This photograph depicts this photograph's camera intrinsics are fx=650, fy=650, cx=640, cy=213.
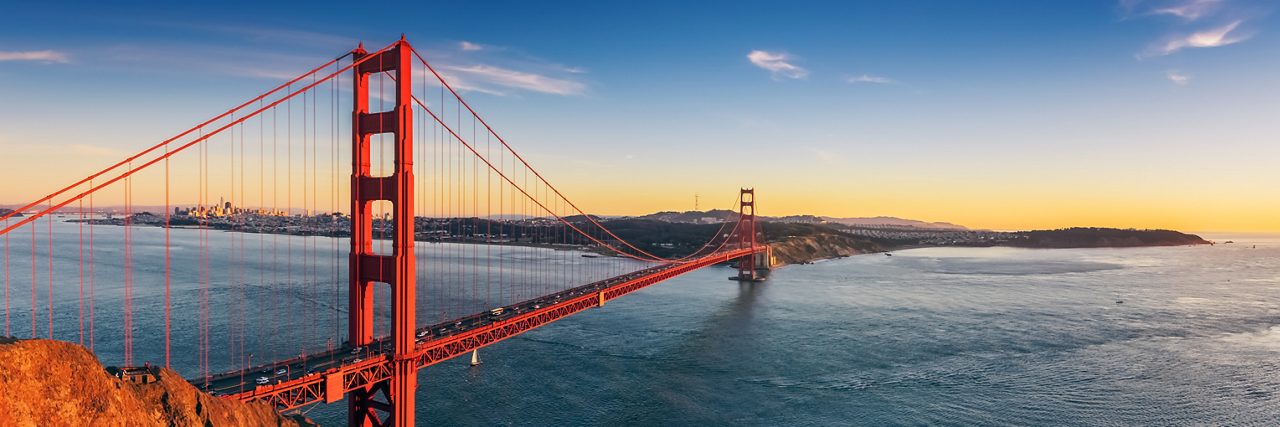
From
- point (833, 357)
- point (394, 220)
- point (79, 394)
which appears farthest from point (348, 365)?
point (833, 357)

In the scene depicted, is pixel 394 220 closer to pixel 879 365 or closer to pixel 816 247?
pixel 879 365

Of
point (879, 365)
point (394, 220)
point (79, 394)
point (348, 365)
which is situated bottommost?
point (879, 365)

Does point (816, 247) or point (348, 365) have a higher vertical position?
point (348, 365)

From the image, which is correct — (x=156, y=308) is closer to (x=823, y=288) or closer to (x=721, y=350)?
(x=721, y=350)

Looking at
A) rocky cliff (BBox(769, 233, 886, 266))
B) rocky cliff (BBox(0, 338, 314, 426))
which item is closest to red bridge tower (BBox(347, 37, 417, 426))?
rocky cliff (BBox(0, 338, 314, 426))

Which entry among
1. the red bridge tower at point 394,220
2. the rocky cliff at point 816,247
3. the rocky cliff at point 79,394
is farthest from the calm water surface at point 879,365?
the rocky cliff at point 816,247

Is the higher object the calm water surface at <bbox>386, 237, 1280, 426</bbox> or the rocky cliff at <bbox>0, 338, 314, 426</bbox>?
the rocky cliff at <bbox>0, 338, 314, 426</bbox>

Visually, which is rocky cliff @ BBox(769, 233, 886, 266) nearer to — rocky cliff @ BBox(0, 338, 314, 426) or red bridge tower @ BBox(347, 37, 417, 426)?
red bridge tower @ BBox(347, 37, 417, 426)
